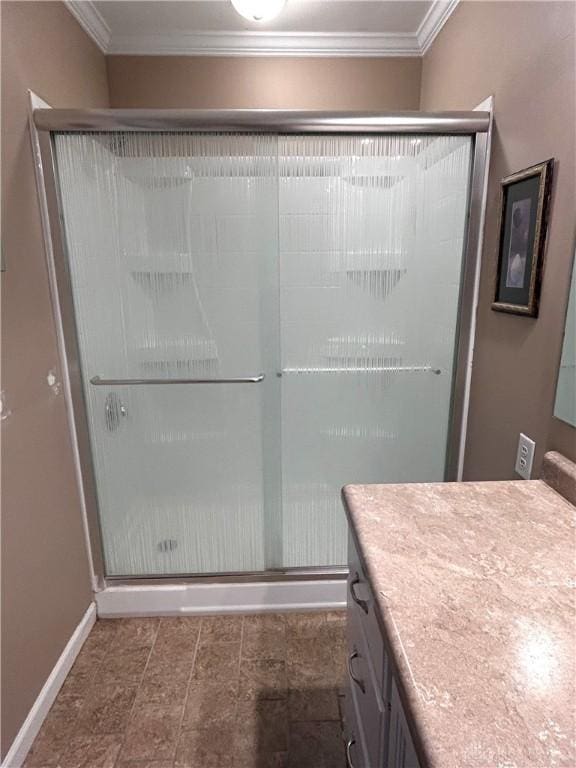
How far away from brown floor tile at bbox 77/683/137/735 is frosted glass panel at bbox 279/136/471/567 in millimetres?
778

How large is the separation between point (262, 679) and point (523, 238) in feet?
5.77

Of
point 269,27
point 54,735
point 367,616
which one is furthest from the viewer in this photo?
point 269,27

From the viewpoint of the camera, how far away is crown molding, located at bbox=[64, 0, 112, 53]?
1667 mm

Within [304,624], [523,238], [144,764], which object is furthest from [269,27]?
[144,764]

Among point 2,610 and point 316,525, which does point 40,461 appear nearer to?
point 2,610

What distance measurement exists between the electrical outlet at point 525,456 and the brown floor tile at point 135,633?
157 centimetres

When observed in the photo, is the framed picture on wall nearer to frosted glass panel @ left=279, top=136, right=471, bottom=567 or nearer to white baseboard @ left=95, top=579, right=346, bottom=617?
frosted glass panel @ left=279, top=136, right=471, bottom=567

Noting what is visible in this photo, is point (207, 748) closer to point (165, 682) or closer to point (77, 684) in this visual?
point (165, 682)

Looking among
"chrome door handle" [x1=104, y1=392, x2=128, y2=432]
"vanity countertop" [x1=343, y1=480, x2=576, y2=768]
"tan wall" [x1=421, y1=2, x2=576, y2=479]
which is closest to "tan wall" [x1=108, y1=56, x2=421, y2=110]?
"tan wall" [x1=421, y1=2, x2=576, y2=479]

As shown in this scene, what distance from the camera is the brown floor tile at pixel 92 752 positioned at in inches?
50.5

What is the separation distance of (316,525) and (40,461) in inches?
45.1

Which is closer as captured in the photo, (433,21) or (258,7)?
(258,7)

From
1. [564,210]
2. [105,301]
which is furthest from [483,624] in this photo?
[105,301]

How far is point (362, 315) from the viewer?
1.68 metres
